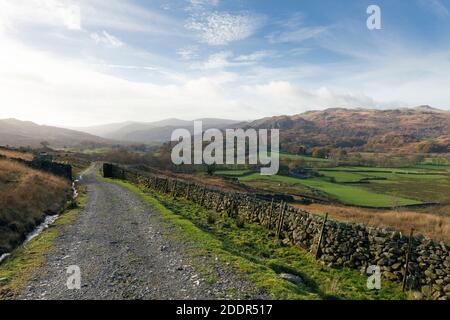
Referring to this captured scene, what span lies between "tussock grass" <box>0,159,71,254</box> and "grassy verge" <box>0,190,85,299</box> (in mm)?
1888

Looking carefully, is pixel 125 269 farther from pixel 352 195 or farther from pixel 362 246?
pixel 352 195

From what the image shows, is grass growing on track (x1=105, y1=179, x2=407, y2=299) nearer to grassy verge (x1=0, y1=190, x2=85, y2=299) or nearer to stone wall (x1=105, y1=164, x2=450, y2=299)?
stone wall (x1=105, y1=164, x2=450, y2=299)

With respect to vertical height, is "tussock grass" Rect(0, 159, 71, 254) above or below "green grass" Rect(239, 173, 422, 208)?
above

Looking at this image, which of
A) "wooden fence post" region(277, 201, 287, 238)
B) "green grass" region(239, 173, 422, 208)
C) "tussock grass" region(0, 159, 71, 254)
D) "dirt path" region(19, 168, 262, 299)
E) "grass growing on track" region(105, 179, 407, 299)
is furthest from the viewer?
"green grass" region(239, 173, 422, 208)

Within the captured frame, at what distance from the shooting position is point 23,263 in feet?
45.7

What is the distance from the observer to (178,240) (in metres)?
17.5

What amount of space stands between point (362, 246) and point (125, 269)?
34.0ft

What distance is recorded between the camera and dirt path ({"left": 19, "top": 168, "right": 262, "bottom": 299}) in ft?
35.5

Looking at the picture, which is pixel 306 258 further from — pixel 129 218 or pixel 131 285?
pixel 129 218

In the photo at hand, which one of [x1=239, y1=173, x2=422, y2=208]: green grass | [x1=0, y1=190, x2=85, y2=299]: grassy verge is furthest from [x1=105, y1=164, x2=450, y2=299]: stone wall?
[x1=239, y1=173, x2=422, y2=208]: green grass

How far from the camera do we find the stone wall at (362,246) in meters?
12.8

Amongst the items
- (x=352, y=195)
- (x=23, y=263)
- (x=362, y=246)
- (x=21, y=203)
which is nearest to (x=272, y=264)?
(x=362, y=246)

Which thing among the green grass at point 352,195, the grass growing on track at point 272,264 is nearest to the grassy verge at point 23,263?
the grass growing on track at point 272,264
